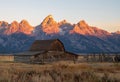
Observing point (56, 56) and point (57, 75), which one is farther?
point (56, 56)

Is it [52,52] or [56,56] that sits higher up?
[52,52]

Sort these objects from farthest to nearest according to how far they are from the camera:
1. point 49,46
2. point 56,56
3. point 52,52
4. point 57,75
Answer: point 49,46 → point 52,52 → point 56,56 → point 57,75

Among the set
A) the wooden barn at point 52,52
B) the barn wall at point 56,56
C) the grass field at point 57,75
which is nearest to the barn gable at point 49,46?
the wooden barn at point 52,52

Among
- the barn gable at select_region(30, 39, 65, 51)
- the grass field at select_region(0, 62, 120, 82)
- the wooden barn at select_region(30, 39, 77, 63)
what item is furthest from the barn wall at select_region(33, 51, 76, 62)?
the grass field at select_region(0, 62, 120, 82)

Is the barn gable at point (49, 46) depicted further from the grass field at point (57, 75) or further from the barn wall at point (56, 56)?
the grass field at point (57, 75)

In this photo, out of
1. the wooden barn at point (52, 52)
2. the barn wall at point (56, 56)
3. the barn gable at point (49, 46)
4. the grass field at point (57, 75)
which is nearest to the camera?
the grass field at point (57, 75)

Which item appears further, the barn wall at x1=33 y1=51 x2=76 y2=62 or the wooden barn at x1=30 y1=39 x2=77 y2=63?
the wooden barn at x1=30 y1=39 x2=77 y2=63

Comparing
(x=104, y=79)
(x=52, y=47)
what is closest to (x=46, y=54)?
(x=52, y=47)

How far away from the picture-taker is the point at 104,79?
60.8ft

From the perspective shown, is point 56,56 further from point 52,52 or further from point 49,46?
point 49,46

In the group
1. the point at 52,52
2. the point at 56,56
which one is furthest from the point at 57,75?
the point at 52,52

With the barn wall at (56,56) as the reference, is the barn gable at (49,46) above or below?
above

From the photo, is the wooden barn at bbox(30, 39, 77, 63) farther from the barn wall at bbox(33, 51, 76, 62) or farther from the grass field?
the grass field

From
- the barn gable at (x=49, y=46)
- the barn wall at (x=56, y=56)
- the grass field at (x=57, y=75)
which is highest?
the barn gable at (x=49, y=46)
